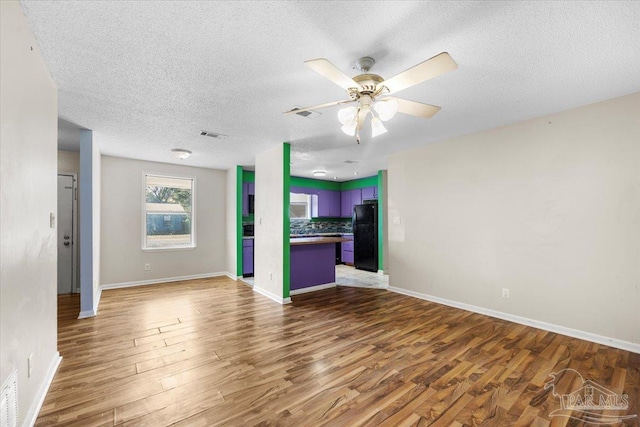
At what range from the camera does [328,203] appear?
8109 mm

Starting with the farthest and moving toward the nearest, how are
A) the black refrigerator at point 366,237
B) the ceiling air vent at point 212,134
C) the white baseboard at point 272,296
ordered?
the black refrigerator at point 366,237 → the white baseboard at point 272,296 → the ceiling air vent at point 212,134

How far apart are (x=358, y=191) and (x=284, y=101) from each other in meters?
5.20

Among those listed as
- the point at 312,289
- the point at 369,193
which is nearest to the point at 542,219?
the point at 312,289

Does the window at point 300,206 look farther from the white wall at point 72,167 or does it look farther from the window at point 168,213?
the white wall at point 72,167

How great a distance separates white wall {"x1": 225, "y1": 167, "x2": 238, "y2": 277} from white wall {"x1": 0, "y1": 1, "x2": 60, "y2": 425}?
361 cm

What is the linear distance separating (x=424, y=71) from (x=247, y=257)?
5.20 m

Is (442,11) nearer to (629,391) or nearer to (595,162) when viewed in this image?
(595,162)

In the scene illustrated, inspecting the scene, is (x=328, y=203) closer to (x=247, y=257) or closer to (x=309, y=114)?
(x=247, y=257)

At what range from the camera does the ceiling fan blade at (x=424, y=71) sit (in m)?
1.54

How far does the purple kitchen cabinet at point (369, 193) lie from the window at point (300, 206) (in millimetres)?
1566

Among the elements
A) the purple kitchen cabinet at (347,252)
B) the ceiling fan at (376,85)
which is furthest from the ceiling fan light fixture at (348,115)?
the purple kitchen cabinet at (347,252)

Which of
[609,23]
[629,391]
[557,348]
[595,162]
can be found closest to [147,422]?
[629,391]

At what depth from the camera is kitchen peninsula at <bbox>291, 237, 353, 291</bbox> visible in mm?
4742

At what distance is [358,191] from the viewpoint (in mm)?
7719
